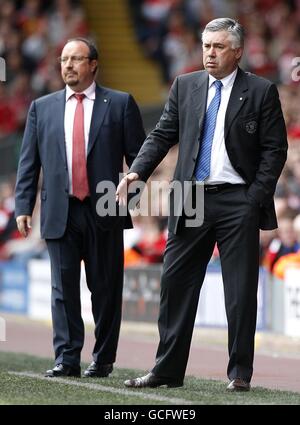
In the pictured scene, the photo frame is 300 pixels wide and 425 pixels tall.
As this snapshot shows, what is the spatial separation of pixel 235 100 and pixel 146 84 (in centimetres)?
1601

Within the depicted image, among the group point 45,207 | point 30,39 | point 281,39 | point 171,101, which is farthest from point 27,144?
Result: point 30,39

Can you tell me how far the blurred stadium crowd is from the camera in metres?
17.3

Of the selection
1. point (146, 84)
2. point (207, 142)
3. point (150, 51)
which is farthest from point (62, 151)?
point (146, 84)

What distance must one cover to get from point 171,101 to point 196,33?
536 inches

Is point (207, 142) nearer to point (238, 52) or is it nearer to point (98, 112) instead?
point (238, 52)

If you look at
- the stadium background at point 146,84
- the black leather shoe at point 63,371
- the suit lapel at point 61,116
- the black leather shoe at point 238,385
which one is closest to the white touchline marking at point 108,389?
the black leather shoe at point 63,371

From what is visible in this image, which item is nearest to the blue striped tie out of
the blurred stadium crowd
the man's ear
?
the man's ear

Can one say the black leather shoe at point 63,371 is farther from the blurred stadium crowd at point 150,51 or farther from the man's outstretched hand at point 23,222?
the blurred stadium crowd at point 150,51

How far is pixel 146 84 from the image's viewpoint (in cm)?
2472

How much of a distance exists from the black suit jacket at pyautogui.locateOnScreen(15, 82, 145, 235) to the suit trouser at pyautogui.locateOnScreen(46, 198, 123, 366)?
3.6 inches

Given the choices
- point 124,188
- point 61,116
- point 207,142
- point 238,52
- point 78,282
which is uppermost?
point 238,52

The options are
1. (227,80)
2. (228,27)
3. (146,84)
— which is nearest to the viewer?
(228,27)

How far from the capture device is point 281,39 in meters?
20.4

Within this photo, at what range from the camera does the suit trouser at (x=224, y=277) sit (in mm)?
8773
